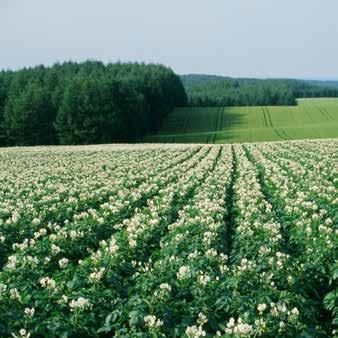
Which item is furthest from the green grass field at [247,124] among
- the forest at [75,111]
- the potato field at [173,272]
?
the potato field at [173,272]

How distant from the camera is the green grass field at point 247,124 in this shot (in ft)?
241

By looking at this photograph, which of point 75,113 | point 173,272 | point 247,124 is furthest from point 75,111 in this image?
point 173,272

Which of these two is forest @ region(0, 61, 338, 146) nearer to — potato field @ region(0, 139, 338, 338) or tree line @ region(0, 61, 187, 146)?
tree line @ region(0, 61, 187, 146)

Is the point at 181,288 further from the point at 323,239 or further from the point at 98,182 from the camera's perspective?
the point at 98,182

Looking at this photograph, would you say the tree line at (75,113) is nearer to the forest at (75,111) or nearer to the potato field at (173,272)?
the forest at (75,111)

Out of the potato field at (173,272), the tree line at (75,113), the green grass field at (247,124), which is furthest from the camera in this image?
the green grass field at (247,124)

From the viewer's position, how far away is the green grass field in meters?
73.3

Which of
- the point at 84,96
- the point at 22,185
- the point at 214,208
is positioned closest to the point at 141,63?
the point at 84,96

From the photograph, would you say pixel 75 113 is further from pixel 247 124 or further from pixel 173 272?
pixel 173 272

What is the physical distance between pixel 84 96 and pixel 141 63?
190 ft

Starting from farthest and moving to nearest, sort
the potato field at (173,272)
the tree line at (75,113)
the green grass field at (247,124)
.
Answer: the green grass field at (247,124) → the tree line at (75,113) → the potato field at (173,272)

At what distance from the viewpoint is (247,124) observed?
96.1 m

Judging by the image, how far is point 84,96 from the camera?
73.2 m

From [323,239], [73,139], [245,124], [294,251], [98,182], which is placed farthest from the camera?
[245,124]
